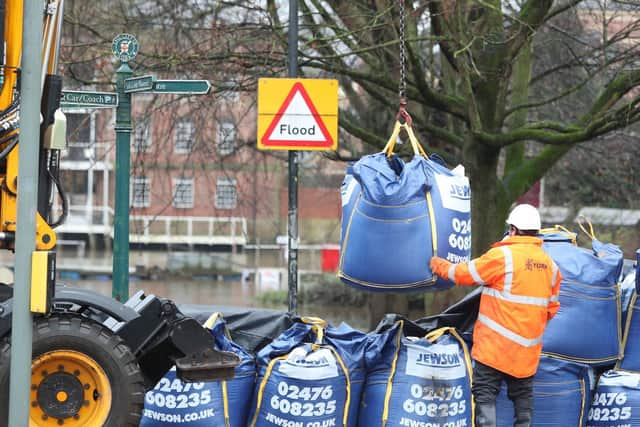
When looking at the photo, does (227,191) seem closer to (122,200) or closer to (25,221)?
(122,200)

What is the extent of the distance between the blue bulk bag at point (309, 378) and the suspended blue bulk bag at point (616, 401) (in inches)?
64.7

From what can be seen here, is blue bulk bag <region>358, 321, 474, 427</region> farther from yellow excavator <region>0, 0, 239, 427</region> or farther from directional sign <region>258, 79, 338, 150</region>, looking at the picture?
yellow excavator <region>0, 0, 239, 427</region>

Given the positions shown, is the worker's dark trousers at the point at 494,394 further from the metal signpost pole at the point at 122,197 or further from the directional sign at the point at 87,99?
the directional sign at the point at 87,99

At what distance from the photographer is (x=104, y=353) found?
512cm

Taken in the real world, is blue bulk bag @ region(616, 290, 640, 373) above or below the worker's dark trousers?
above

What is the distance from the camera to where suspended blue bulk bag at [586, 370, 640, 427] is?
22.0ft

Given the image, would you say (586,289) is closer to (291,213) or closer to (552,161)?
(291,213)

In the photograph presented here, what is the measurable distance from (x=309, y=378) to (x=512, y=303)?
1.36 m

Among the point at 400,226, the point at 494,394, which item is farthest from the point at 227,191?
the point at 494,394

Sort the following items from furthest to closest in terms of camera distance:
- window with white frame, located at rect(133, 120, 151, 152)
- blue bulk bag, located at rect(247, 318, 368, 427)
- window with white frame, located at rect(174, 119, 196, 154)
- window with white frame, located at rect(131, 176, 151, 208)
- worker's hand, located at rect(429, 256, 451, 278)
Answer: window with white frame, located at rect(174, 119, 196, 154)
window with white frame, located at rect(131, 176, 151, 208)
window with white frame, located at rect(133, 120, 151, 152)
blue bulk bag, located at rect(247, 318, 368, 427)
worker's hand, located at rect(429, 256, 451, 278)

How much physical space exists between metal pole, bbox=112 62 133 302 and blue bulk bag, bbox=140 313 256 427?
1062 mm

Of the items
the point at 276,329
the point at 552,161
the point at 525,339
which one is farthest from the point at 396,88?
the point at 525,339

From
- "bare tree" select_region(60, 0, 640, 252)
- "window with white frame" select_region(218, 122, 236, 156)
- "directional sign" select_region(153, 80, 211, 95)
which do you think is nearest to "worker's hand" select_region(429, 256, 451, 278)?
Answer: "directional sign" select_region(153, 80, 211, 95)

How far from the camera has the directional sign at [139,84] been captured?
7.16 meters
